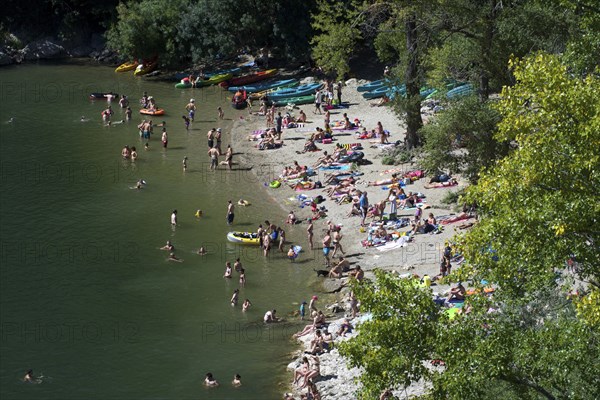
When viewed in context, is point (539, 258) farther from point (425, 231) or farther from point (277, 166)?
point (277, 166)

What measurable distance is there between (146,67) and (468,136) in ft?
110

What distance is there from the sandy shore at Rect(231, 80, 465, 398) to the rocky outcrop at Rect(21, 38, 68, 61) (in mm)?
21237

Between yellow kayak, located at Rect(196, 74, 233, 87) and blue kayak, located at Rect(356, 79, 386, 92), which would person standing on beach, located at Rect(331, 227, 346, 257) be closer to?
blue kayak, located at Rect(356, 79, 386, 92)

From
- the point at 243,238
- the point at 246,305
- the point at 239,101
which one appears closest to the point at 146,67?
the point at 239,101

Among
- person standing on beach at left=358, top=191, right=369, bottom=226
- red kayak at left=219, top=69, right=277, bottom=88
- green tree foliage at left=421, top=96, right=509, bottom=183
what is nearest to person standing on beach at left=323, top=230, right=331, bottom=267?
person standing on beach at left=358, top=191, right=369, bottom=226

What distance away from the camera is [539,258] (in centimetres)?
1620

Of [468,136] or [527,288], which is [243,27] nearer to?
[468,136]

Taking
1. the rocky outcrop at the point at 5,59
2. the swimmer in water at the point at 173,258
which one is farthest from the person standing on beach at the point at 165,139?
the rocky outcrop at the point at 5,59

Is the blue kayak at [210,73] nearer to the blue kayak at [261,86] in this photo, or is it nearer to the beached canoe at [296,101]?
the blue kayak at [261,86]

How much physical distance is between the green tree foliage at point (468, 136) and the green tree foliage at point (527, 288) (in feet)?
51.8

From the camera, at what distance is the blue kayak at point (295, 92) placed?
5425 cm

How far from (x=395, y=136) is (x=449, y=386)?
3119cm

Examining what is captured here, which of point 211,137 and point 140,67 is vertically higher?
point 140,67

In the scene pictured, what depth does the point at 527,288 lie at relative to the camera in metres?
16.3
